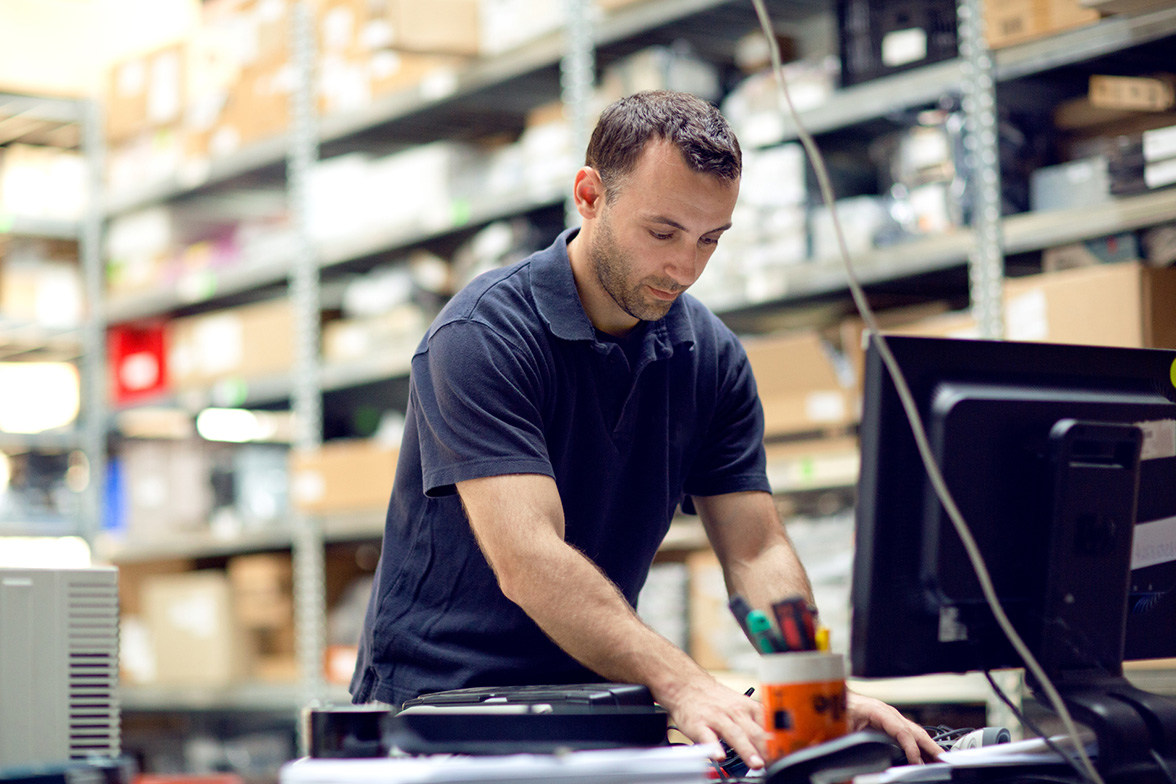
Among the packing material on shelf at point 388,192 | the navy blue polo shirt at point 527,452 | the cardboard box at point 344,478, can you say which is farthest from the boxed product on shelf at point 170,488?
the navy blue polo shirt at point 527,452

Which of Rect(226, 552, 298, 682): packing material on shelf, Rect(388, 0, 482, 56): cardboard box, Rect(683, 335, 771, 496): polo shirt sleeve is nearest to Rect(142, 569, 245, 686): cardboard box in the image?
Rect(226, 552, 298, 682): packing material on shelf

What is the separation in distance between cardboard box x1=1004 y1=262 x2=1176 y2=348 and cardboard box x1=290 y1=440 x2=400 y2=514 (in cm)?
174

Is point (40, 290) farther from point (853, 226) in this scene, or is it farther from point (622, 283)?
point (622, 283)

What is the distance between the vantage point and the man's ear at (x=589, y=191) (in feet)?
5.44

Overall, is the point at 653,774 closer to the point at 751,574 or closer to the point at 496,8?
the point at 751,574

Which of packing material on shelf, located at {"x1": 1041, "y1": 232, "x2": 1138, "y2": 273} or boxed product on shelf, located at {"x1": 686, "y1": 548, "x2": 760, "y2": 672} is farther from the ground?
packing material on shelf, located at {"x1": 1041, "y1": 232, "x2": 1138, "y2": 273}

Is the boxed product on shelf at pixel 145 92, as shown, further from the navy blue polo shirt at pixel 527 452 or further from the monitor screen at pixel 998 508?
the monitor screen at pixel 998 508

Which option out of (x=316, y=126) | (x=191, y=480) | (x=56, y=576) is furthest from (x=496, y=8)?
(x=56, y=576)

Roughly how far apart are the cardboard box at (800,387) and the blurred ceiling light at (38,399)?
307 cm

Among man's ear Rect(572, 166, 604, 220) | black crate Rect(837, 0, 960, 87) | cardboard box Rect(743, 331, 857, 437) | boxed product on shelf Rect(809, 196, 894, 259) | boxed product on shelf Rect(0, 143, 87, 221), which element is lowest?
cardboard box Rect(743, 331, 857, 437)

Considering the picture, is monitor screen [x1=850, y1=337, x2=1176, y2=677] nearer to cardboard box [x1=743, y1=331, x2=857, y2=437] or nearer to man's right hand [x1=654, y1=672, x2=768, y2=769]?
man's right hand [x1=654, y1=672, x2=768, y2=769]

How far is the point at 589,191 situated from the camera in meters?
1.67

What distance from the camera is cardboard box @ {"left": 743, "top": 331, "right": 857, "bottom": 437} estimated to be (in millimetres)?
2703

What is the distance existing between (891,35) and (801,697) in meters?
2.00
